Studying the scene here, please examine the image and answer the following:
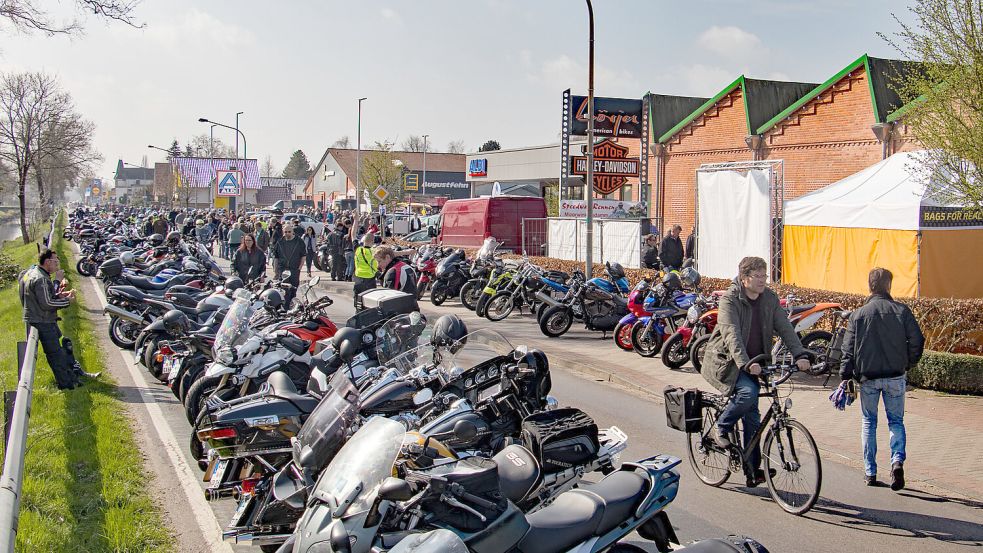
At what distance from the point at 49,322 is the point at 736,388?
26.6 feet

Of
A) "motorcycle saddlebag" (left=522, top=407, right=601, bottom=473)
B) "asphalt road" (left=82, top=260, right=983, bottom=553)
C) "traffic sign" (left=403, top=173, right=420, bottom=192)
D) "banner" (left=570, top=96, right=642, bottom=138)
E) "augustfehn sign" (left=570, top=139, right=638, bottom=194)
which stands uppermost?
"traffic sign" (left=403, top=173, right=420, bottom=192)

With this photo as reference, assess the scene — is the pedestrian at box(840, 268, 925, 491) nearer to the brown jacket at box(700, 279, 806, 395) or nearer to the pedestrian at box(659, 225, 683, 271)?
the brown jacket at box(700, 279, 806, 395)

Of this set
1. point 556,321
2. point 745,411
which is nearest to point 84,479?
point 745,411

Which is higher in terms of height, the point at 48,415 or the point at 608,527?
the point at 608,527

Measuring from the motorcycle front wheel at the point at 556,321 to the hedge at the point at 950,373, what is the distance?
19.0 feet

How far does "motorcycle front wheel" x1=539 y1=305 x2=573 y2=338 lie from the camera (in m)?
14.8

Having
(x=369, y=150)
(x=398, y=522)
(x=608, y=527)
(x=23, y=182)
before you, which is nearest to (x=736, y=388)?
(x=608, y=527)

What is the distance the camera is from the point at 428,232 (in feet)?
97.1

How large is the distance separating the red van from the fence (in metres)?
0.28

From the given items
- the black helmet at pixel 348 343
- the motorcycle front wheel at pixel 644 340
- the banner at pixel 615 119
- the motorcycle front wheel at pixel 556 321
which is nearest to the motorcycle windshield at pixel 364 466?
the black helmet at pixel 348 343

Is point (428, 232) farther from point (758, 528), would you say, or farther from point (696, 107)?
point (758, 528)

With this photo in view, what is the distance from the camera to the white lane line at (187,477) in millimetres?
5719

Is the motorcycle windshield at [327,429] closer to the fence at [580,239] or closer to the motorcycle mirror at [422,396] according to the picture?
the motorcycle mirror at [422,396]

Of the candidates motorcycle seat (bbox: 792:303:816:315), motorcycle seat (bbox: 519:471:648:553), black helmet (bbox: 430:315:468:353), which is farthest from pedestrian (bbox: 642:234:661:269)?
motorcycle seat (bbox: 519:471:648:553)
